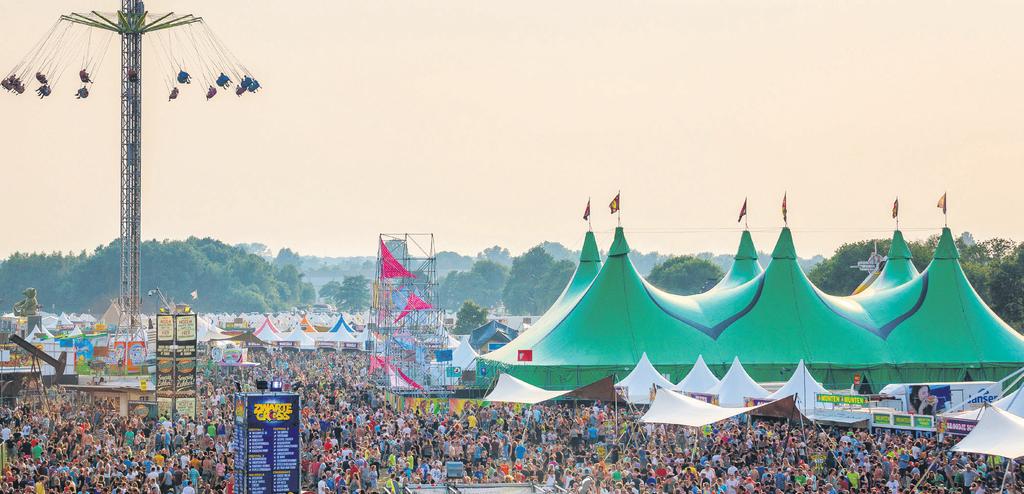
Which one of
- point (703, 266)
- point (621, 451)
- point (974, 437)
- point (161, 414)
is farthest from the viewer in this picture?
point (703, 266)

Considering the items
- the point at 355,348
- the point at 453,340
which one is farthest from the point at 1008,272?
the point at 355,348

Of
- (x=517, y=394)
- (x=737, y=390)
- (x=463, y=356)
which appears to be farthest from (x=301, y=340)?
(x=737, y=390)

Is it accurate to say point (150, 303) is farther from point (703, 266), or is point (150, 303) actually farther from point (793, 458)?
point (793, 458)

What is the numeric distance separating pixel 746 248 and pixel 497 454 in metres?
21.7

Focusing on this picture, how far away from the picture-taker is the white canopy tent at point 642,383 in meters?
33.7

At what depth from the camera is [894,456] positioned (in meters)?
Answer: 24.3

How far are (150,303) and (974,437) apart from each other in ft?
565

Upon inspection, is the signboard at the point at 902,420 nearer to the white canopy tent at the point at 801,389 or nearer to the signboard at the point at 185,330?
the white canopy tent at the point at 801,389

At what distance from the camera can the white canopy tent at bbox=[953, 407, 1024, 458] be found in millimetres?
20897

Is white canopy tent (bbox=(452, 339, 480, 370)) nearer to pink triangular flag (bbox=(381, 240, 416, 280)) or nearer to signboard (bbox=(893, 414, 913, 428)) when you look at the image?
pink triangular flag (bbox=(381, 240, 416, 280))

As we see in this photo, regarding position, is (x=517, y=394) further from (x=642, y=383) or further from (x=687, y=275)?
(x=687, y=275)

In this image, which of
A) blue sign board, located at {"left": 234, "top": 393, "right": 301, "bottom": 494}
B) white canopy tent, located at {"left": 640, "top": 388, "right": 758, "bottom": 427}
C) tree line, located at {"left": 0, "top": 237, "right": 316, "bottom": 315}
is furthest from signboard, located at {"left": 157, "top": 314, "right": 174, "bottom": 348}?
tree line, located at {"left": 0, "top": 237, "right": 316, "bottom": 315}

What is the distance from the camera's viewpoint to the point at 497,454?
28.0 m

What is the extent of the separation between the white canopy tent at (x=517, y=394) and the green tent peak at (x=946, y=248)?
16.8 metres
